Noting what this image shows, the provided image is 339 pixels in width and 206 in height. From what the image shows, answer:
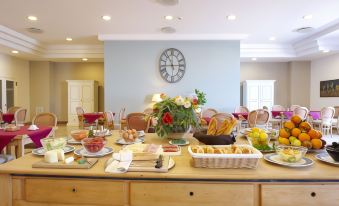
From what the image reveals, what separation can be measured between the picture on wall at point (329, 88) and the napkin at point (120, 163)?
7980 millimetres

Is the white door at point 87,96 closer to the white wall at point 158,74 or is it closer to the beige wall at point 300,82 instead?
the white wall at point 158,74

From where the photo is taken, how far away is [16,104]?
7.91 meters

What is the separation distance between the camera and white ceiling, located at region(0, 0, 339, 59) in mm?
4023

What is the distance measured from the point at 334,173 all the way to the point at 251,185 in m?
0.39

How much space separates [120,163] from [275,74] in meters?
8.87

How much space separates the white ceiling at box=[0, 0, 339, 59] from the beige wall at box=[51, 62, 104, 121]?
2586 mm

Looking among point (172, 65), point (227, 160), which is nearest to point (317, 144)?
point (227, 160)

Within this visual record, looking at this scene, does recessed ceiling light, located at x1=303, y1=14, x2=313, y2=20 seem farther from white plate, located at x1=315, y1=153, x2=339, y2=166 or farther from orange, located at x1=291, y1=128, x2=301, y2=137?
white plate, located at x1=315, y1=153, x2=339, y2=166

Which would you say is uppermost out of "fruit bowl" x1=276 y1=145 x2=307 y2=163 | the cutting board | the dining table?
"fruit bowl" x1=276 y1=145 x2=307 y2=163

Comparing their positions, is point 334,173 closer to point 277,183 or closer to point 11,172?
point 277,183

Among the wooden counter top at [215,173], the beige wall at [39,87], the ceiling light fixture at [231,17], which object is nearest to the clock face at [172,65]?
the ceiling light fixture at [231,17]

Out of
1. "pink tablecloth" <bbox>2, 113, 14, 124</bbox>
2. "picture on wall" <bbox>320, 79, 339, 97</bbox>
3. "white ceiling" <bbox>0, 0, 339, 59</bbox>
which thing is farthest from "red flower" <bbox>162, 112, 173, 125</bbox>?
"picture on wall" <bbox>320, 79, 339, 97</bbox>

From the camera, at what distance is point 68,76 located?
9016 millimetres

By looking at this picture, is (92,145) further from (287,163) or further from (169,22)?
(169,22)
